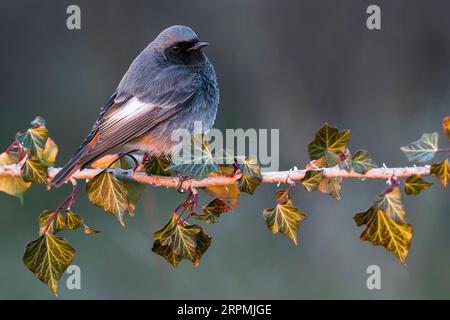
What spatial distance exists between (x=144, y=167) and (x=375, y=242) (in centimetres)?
112

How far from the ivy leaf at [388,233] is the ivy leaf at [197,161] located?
57 cm

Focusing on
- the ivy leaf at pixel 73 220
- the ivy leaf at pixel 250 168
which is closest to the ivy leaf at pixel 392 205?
the ivy leaf at pixel 250 168

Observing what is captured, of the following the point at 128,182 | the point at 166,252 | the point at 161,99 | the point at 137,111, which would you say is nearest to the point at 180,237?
the point at 166,252

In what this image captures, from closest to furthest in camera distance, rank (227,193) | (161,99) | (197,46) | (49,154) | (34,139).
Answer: (227,193), (34,139), (49,154), (161,99), (197,46)

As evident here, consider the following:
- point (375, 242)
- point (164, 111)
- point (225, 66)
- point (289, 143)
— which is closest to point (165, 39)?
point (164, 111)

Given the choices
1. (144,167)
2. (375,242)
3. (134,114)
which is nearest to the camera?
(375,242)

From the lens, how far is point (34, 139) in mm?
2887

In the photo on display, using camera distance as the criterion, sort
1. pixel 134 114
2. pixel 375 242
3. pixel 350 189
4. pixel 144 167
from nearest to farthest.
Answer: pixel 375 242
pixel 144 167
pixel 134 114
pixel 350 189

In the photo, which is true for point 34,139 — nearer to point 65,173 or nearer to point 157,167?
point 65,173

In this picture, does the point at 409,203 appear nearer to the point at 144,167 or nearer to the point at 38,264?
the point at 144,167

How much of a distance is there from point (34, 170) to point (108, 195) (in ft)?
1.28

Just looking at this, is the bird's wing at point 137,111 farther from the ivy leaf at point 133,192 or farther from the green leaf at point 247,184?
the green leaf at point 247,184

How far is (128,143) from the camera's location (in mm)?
3795

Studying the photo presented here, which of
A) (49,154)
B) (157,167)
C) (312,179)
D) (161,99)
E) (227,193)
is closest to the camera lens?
(312,179)
